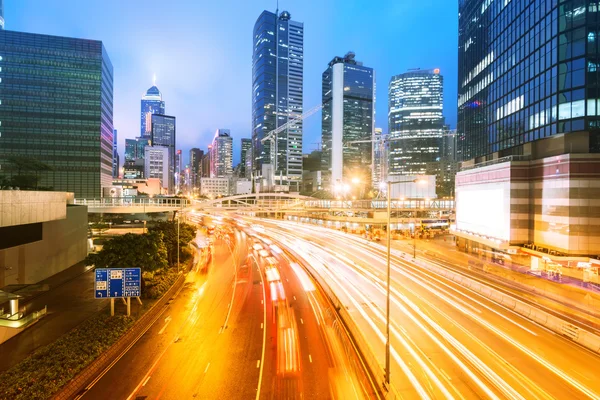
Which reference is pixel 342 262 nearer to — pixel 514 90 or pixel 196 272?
pixel 196 272

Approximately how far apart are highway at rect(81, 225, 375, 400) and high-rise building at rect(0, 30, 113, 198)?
75.8 metres

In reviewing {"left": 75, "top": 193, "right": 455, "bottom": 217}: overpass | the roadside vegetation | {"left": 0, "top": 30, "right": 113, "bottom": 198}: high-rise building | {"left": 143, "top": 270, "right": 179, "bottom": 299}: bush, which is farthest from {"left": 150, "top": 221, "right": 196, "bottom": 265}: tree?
{"left": 0, "top": 30, "right": 113, "bottom": 198}: high-rise building

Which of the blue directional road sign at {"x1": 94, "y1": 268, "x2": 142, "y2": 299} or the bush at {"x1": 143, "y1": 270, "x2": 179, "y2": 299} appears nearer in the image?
the blue directional road sign at {"x1": 94, "y1": 268, "x2": 142, "y2": 299}

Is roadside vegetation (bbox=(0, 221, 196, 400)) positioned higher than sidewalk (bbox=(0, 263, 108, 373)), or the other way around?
roadside vegetation (bbox=(0, 221, 196, 400))

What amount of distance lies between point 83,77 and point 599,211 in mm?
112151

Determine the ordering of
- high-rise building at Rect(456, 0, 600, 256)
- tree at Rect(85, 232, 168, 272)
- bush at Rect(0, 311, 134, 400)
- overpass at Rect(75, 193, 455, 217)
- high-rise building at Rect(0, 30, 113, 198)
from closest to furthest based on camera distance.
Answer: bush at Rect(0, 311, 134, 400)
tree at Rect(85, 232, 168, 272)
high-rise building at Rect(456, 0, 600, 256)
overpass at Rect(75, 193, 455, 217)
high-rise building at Rect(0, 30, 113, 198)

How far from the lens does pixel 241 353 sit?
63.0 ft

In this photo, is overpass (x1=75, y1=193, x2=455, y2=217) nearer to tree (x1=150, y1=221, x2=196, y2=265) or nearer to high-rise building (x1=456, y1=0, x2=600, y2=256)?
tree (x1=150, y1=221, x2=196, y2=265)

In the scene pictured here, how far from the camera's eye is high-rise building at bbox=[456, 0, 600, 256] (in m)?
33.8

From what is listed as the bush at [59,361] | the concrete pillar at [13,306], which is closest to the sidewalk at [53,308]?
the concrete pillar at [13,306]

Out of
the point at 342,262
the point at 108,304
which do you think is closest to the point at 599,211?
the point at 342,262

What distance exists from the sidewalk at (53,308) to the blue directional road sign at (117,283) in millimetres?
3301

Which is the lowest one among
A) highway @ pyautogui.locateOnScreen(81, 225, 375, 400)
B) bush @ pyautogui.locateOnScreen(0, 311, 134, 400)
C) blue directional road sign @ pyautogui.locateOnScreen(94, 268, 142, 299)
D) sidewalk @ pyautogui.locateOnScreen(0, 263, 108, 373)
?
highway @ pyautogui.locateOnScreen(81, 225, 375, 400)

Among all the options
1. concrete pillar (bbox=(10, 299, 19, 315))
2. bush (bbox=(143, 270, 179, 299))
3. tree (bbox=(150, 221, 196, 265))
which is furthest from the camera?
tree (bbox=(150, 221, 196, 265))
